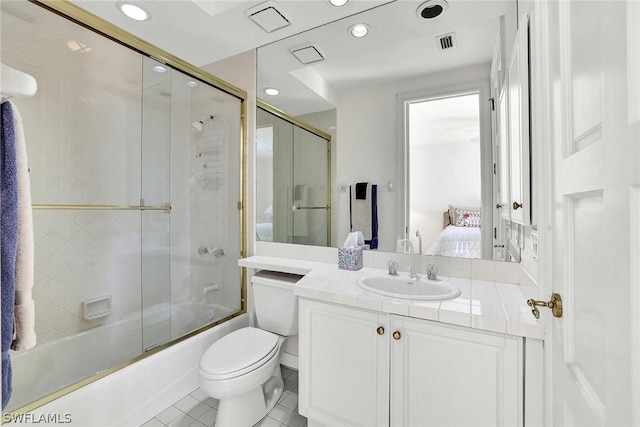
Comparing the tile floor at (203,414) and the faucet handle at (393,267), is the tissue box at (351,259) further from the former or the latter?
the tile floor at (203,414)

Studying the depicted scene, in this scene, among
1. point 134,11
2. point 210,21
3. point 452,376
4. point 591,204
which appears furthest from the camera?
point 210,21

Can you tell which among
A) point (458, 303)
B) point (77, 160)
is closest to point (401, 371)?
point (458, 303)

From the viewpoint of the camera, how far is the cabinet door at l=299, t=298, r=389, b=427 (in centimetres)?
121

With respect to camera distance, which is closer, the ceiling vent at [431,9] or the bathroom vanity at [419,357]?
the bathroom vanity at [419,357]

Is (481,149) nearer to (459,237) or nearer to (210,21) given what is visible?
(459,237)

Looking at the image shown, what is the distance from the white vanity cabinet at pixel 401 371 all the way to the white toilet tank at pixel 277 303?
392mm

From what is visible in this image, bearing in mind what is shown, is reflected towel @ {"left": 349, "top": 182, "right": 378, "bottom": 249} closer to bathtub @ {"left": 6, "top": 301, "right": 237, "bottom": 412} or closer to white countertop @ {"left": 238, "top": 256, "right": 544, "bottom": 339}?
white countertop @ {"left": 238, "top": 256, "right": 544, "bottom": 339}

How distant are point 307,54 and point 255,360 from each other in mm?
1943

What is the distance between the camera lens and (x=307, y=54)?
1.92m

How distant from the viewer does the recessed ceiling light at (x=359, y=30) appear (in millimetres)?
1743

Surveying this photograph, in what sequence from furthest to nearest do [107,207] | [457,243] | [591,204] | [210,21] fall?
1. [107,207]
2. [210,21]
3. [457,243]
4. [591,204]

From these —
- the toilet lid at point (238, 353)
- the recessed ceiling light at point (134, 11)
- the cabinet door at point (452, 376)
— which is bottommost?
the toilet lid at point (238, 353)

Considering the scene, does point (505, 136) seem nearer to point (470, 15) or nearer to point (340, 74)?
point (470, 15)

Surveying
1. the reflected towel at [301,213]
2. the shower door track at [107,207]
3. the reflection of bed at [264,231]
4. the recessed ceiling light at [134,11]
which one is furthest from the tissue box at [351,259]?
the recessed ceiling light at [134,11]
